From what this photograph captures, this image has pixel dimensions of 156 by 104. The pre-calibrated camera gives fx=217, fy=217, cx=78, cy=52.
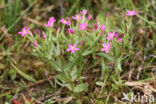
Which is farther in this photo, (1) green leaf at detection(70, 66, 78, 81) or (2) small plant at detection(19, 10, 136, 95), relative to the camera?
(1) green leaf at detection(70, 66, 78, 81)

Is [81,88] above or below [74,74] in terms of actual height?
below

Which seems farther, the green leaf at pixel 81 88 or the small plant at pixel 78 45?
the green leaf at pixel 81 88

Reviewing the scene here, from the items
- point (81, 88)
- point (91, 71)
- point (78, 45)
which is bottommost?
point (81, 88)

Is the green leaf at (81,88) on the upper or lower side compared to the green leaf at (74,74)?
lower

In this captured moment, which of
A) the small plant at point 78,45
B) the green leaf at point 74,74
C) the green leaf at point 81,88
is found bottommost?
the green leaf at point 81,88

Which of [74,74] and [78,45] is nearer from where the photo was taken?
[78,45]

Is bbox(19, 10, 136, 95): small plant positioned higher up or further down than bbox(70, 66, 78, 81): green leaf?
higher up

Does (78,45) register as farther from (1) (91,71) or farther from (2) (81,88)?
(1) (91,71)

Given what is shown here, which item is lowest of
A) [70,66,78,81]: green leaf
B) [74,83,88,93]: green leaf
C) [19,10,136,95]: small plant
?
[74,83,88,93]: green leaf

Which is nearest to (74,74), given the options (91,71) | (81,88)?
(81,88)

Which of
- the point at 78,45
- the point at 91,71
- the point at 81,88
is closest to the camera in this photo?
the point at 78,45

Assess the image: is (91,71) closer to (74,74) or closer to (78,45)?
(74,74)

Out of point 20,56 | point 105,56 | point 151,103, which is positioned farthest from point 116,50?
point 20,56

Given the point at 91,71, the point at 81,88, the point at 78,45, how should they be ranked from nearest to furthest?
the point at 78,45, the point at 81,88, the point at 91,71
